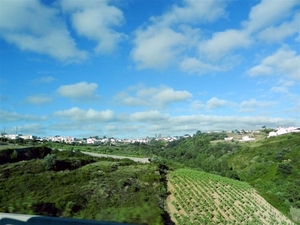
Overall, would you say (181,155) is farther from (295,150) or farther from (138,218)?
(138,218)

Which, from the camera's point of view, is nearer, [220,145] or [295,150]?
[295,150]

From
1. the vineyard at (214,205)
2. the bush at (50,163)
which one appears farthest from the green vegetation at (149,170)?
the vineyard at (214,205)

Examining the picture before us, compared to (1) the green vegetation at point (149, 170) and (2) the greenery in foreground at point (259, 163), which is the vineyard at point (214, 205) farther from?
(2) the greenery in foreground at point (259, 163)

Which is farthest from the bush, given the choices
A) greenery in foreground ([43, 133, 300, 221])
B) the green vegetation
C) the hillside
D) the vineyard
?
the hillside

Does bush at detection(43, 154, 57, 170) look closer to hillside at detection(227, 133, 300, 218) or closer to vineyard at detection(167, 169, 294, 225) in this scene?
vineyard at detection(167, 169, 294, 225)

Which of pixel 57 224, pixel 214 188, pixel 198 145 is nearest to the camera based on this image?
pixel 57 224

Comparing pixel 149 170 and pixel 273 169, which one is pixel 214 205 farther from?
pixel 273 169

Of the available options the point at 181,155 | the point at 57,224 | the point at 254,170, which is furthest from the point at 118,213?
the point at 181,155

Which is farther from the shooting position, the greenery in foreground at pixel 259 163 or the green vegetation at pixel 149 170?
the greenery in foreground at pixel 259 163
